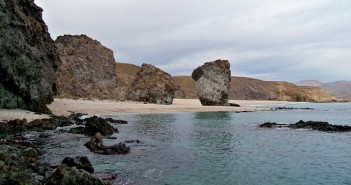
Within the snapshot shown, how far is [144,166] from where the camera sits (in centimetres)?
1869

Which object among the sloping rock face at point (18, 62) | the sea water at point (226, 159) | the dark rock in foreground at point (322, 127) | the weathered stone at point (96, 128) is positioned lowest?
the sea water at point (226, 159)

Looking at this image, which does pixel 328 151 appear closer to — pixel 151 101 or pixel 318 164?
pixel 318 164

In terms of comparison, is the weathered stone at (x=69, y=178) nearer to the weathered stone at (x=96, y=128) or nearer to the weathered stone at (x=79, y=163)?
the weathered stone at (x=79, y=163)

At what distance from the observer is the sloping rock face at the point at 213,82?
3366 inches

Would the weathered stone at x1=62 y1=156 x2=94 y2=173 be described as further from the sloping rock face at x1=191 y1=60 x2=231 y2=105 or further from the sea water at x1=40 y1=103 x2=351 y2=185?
the sloping rock face at x1=191 y1=60 x2=231 y2=105

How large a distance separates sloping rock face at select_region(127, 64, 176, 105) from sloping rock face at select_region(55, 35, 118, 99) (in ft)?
24.9

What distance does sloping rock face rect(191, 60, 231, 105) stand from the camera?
8550cm

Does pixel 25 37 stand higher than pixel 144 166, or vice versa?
pixel 25 37

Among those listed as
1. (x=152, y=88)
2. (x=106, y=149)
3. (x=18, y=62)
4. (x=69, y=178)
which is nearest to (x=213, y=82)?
(x=152, y=88)

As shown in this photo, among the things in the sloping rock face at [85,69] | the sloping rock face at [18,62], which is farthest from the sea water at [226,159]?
the sloping rock face at [85,69]

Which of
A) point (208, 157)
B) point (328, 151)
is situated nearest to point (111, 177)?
point (208, 157)

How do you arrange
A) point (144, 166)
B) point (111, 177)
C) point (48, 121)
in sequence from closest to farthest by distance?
point (111, 177)
point (144, 166)
point (48, 121)

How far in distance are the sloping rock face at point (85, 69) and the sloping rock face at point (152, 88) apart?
7.58m

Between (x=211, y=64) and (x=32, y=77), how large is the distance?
5464 centimetres
